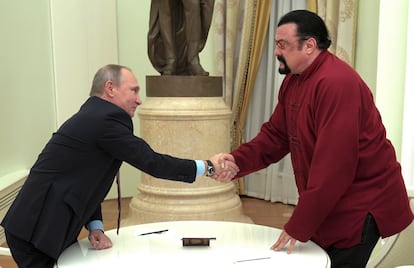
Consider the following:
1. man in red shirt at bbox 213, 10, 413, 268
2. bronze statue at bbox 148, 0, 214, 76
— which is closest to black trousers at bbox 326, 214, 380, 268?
man in red shirt at bbox 213, 10, 413, 268

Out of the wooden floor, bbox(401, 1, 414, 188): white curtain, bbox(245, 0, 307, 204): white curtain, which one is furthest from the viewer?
bbox(245, 0, 307, 204): white curtain

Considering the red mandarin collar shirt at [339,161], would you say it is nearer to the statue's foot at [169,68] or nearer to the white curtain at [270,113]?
the statue's foot at [169,68]

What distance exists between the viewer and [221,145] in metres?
3.94

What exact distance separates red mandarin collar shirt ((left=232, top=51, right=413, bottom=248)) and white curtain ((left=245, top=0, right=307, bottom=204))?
11.0ft

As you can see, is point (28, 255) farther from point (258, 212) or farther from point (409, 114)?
point (258, 212)

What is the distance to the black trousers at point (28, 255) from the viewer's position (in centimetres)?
178

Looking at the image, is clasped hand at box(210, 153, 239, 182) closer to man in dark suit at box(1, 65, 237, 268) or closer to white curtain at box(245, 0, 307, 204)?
man in dark suit at box(1, 65, 237, 268)

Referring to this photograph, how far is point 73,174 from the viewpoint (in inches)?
68.6

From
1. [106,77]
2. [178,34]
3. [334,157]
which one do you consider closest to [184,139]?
[178,34]

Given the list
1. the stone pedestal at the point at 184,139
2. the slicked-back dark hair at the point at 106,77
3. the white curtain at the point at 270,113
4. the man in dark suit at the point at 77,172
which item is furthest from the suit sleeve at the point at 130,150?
the white curtain at the point at 270,113

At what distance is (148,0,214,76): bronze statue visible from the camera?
390 centimetres

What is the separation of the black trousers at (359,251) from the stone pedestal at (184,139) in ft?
6.73

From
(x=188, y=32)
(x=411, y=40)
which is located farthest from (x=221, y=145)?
(x=411, y=40)

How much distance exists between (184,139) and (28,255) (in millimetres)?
2104
